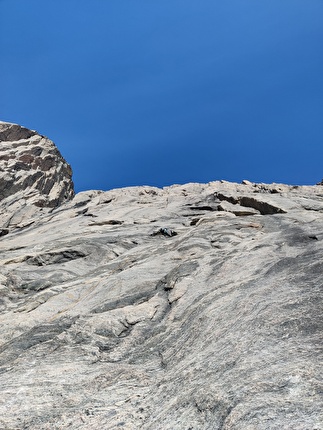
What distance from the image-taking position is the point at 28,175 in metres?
103

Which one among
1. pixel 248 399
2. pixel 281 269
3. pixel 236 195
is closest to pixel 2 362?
pixel 248 399

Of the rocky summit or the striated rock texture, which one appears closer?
the rocky summit

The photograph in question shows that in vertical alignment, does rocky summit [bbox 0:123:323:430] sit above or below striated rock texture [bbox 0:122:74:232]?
below

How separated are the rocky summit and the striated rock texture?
2511 inches

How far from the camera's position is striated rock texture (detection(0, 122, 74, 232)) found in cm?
9294

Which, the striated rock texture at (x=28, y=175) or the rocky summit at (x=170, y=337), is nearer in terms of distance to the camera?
the rocky summit at (x=170, y=337)

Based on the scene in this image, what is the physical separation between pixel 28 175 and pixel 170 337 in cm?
9563

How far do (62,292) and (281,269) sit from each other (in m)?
12.0

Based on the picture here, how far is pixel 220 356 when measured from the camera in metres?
10.2

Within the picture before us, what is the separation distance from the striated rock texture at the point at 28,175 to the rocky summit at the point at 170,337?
63.8 meters

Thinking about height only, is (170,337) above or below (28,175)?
below

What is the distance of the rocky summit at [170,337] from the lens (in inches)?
322

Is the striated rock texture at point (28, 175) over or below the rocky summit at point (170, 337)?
over

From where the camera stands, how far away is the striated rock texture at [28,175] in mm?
92938
